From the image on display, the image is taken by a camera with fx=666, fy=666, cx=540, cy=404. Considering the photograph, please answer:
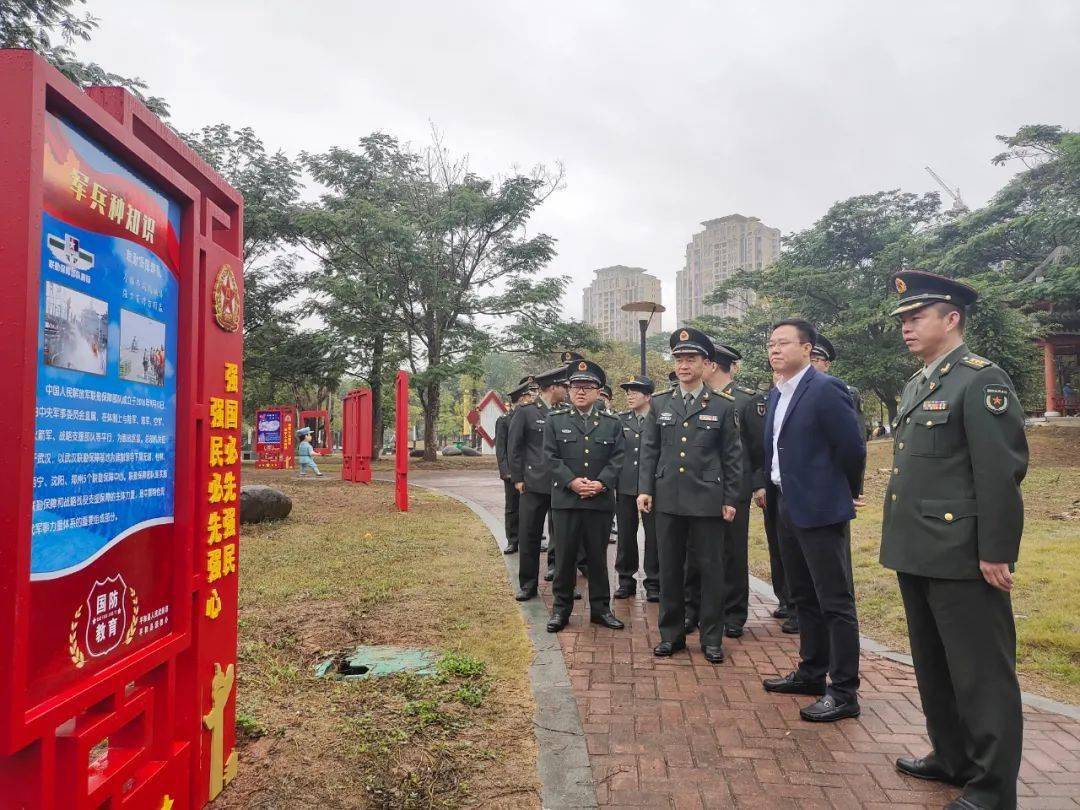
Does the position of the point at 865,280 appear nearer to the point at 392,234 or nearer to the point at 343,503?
the point at 392,234

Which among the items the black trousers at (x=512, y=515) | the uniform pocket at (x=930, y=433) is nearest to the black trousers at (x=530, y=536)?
the black trousers at (x=512, y=515)

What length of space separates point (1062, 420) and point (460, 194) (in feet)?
72.7

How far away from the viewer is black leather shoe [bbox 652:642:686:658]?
4.29 m

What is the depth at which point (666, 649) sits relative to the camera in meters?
4.31

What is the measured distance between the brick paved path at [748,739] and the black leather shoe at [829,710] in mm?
42

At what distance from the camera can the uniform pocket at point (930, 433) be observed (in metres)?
2.69

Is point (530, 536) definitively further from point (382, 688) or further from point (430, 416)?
point (430, 416)

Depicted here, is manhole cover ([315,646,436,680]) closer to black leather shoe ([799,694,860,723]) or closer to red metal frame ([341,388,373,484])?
black leather shoe ([799,694,860,723])

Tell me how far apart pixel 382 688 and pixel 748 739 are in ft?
6.25

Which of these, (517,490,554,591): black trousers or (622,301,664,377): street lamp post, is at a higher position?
(622,301,664,377): street lamp post

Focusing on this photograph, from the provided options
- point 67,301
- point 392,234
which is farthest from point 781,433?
point 392,234

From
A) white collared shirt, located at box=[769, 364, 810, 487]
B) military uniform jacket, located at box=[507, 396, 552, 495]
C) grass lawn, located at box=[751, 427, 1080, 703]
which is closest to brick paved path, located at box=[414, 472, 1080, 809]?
grass lawn, located at box=[751, 427, 1080, 703]

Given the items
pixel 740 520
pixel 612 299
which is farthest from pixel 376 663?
pixel 612 299

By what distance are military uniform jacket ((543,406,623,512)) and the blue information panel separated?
3.22m
